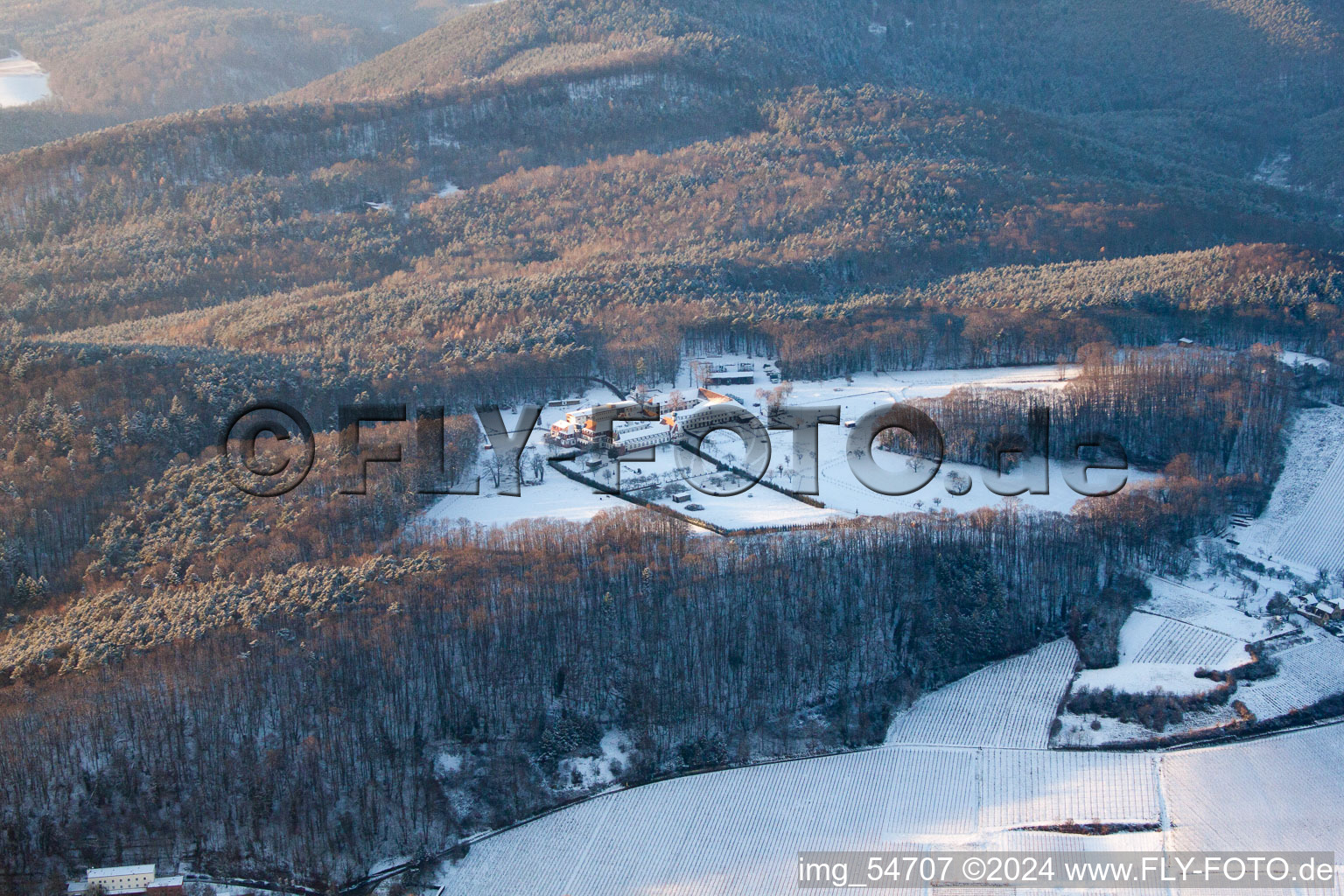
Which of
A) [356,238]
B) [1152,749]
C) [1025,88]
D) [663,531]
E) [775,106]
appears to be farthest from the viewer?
[1025,88]

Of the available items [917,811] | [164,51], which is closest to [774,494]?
[917,811]

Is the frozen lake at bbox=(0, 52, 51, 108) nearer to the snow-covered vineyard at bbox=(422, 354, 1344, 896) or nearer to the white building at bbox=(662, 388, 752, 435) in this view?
the white building at bbox=(662, 388, 752, 435)

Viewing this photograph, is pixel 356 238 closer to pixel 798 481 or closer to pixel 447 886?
pixel 798 481

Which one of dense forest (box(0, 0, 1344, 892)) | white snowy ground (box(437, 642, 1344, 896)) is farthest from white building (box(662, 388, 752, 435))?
white snowy ground (box(437, 642, 1344, 896))

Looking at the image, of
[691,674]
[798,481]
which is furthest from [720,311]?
[691,674]

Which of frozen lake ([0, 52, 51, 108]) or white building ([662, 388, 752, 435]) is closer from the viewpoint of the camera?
white building ([662, 388, 752, 435])

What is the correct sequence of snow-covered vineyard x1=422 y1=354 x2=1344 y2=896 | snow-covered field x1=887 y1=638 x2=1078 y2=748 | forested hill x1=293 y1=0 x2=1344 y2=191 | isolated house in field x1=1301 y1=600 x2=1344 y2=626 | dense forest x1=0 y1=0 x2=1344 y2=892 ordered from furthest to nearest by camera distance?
forested hill x1=293 y1=0 x2=1344 y2=191 < isolated house in field x1=1301 y1=600 x2=1344 y2=626 < snow-covered field x1=887 y1=638 x2=1078 y2=748 < dense forest x1=0 y1=0 x2=1344 y2=892 < snow-covered vineyard x1=422 y1=354 x2=1344 y2=896
